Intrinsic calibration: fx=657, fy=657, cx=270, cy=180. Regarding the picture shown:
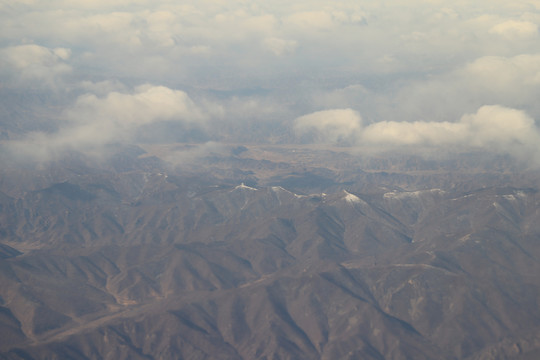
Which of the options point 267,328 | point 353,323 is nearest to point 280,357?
point 267,328

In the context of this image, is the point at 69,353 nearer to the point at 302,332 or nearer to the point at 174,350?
the point at 174,350

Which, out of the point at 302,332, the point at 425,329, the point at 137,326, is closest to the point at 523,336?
the point at 425,329

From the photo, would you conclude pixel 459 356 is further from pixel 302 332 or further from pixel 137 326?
pixel 137 326

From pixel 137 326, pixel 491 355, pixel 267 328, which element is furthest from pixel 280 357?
pixel 491 355

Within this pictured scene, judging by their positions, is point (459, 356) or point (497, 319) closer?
point (459, 356)

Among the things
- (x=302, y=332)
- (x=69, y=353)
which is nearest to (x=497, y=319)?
(x=302, y=332)

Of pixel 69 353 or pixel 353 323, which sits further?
pixel 353 323

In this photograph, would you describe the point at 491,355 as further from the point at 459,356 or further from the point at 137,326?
the point at 137,326

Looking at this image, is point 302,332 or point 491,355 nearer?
point 491,355
